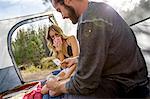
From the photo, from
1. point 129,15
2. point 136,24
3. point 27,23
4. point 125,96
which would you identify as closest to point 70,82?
point 125,96

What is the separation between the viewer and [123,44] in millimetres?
1242

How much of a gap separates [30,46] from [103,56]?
226 centimetres

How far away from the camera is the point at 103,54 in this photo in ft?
3.82

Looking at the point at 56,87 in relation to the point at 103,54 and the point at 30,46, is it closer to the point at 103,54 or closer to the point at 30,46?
the point at 103,54

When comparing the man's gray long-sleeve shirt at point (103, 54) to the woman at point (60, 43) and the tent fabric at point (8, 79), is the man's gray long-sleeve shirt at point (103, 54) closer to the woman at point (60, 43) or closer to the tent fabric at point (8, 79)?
the woman at point (60, 43)

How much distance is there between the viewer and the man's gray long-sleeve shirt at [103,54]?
1153 millimetres

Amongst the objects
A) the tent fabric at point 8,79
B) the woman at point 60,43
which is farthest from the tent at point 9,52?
the woman at point 60,43

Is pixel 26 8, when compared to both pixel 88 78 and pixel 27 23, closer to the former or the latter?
pixel 27 23

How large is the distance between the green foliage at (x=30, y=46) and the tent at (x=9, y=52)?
79 mm

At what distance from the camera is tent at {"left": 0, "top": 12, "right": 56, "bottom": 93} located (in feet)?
10.3

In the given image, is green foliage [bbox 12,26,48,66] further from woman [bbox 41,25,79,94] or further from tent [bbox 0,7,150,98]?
woman [bbox 41,25,79,94]

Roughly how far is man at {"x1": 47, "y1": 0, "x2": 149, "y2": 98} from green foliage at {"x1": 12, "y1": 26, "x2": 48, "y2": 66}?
1985 mm

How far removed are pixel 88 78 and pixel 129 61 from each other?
201 millimetres

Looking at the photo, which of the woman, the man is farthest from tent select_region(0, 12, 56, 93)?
the man
